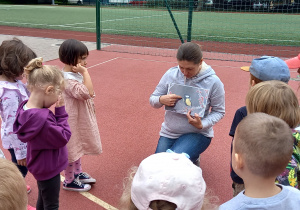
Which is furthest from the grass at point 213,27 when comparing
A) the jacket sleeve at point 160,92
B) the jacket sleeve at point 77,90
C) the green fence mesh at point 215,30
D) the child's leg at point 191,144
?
the jacket sleeve at point 77,90

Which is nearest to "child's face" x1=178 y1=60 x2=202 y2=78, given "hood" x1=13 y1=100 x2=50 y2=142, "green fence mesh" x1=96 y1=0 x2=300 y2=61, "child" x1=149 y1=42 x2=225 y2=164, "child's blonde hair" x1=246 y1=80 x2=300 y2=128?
"child" x1=149 y1=42 x2=225 y2=164

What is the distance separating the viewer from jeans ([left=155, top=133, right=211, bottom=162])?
284 cm

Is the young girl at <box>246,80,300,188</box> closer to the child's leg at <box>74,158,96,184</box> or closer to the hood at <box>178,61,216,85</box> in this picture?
the hood at <box>178,61,216,85</box>

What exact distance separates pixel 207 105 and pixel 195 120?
0.98 ft

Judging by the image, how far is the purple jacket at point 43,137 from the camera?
6.73ft

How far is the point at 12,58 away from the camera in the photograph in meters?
2.44

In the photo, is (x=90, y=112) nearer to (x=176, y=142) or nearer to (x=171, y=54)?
(x=176, y=142)

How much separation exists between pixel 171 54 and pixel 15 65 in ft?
25.9

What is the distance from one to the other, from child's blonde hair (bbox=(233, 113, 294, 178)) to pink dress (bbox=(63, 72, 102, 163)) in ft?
5.59

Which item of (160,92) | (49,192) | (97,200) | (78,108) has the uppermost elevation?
(160,92)

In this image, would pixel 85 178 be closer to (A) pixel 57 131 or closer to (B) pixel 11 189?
(A) pixel 57 131

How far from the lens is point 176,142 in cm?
296

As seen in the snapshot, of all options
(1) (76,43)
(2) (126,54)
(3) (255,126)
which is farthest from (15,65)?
(2) (126,54)

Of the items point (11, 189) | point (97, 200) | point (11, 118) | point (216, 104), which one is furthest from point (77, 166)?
point (11, 189)
